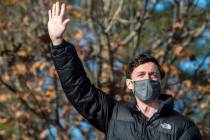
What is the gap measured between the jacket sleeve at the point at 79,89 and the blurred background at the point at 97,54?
3.92m

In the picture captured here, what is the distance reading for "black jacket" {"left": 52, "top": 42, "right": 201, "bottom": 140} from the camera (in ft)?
13.4

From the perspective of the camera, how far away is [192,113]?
369 inches

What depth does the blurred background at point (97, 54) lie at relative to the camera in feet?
28.3

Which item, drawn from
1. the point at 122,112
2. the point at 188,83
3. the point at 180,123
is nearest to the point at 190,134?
the point at 180,123

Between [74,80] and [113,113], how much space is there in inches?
13.5

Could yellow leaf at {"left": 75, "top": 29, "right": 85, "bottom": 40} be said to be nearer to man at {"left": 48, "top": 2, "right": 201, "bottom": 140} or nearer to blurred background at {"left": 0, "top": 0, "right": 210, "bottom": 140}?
blurred background at {"left": 0, "top": 0, "right": 210, "bottom": 140}

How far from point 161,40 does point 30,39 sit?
6.36ft

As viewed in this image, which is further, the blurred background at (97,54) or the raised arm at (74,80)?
the blurred background at (97,54)

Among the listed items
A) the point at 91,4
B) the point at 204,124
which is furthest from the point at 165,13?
the point at 91,4

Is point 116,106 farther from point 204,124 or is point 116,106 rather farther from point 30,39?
point 204,124

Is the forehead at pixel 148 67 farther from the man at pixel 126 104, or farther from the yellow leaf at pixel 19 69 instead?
the yellow leaf at pixel 19 69

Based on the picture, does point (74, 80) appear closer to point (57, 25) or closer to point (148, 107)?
point (57, 25)

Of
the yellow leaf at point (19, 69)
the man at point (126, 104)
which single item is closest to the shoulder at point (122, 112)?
the man at point (126, 104)

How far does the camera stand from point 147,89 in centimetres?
420
